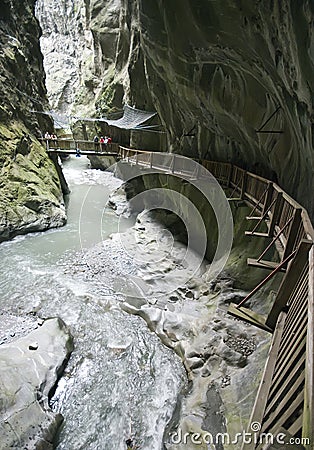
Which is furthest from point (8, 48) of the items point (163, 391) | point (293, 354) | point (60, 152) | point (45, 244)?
point (293, 354)

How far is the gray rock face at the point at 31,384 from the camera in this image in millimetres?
4066

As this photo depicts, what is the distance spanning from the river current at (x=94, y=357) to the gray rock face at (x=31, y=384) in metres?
0.34

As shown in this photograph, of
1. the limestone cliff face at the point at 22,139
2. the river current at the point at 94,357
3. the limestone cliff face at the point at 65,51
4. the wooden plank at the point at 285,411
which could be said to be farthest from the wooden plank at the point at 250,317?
the limestone cliff face at the point at 65,51

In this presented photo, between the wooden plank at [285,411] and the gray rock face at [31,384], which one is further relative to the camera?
the gray rock face at [31,384]

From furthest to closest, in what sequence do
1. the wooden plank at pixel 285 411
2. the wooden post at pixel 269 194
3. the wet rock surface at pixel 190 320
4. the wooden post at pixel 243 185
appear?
the wooden post at pixel 243 185 < the wooden post at pixel 269 194 < the wet rock surface at pixel 190 320 < the wooden plank at pixel 285 411

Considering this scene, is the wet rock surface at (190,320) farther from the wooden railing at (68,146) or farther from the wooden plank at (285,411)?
the wooden railing at (68,146)

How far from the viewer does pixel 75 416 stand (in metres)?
4.94

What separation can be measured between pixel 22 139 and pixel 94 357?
41.5 ft

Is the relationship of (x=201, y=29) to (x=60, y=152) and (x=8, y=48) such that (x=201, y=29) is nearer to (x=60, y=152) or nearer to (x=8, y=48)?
(x=60, y=152)

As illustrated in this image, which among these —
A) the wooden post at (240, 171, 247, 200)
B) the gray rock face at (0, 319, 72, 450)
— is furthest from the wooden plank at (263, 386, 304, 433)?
the wooden post at (240, 171, 247, 200)

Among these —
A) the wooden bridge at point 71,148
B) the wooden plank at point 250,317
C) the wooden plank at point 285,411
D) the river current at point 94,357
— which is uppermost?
the wooden bridge at point 71,148

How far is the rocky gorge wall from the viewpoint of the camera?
4.57m

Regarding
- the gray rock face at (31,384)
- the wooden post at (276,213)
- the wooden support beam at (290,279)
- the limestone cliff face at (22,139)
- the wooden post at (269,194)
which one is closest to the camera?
the wooden support beam at (290,279)

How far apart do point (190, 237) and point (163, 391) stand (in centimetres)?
667
